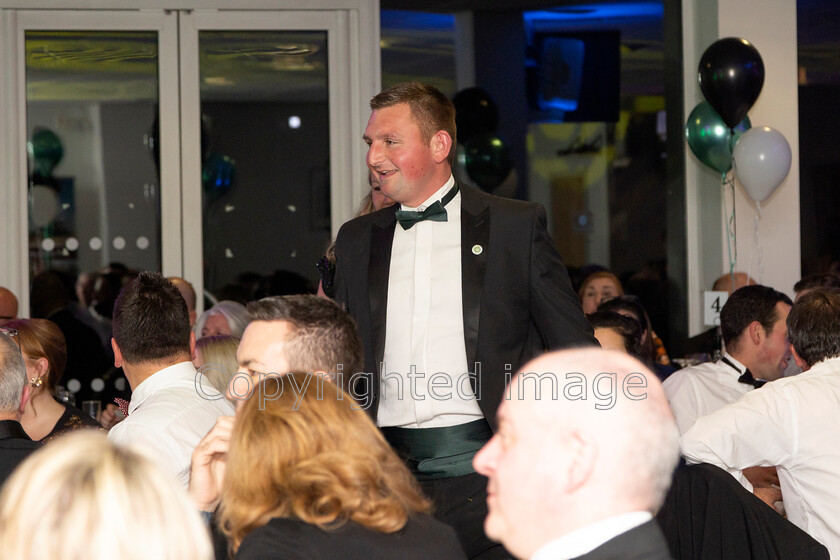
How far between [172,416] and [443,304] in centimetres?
74

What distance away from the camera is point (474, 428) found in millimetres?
2502

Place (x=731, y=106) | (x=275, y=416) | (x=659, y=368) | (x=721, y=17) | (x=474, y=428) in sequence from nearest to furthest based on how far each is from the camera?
1. (x=275, y=416)
2. (x=474, y=428)
3. (x=659, y=368)
4. (x=731, y=106)
5. (x=721, y=17)

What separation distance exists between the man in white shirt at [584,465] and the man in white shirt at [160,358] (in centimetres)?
133

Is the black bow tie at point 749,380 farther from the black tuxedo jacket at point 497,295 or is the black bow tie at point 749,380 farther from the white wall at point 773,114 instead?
the white wall at point 773,114

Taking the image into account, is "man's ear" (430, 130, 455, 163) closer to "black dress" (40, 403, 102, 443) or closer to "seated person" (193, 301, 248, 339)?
"black dress" (40, 403, 102, 443)

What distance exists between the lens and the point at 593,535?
129 centimetres

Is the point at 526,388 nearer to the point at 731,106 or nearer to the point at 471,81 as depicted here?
the point at 731,106

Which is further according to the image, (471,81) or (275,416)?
(471,81)

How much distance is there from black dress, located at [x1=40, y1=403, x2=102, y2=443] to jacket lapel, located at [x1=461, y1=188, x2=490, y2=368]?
4.55 ft

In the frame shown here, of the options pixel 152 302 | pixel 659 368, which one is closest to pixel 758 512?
pixel 152 302

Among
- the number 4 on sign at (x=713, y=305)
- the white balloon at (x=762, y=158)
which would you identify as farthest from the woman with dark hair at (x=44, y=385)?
the white balloon at (x=762, y=158)

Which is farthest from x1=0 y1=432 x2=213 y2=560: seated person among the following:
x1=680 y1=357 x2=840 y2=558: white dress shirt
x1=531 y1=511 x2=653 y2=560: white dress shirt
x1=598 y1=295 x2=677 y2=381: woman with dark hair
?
x1=598 y1=295 x2=677 y2=381: woman with dark hair

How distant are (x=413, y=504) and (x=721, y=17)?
4.62 m

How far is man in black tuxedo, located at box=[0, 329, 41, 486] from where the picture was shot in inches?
91.3
